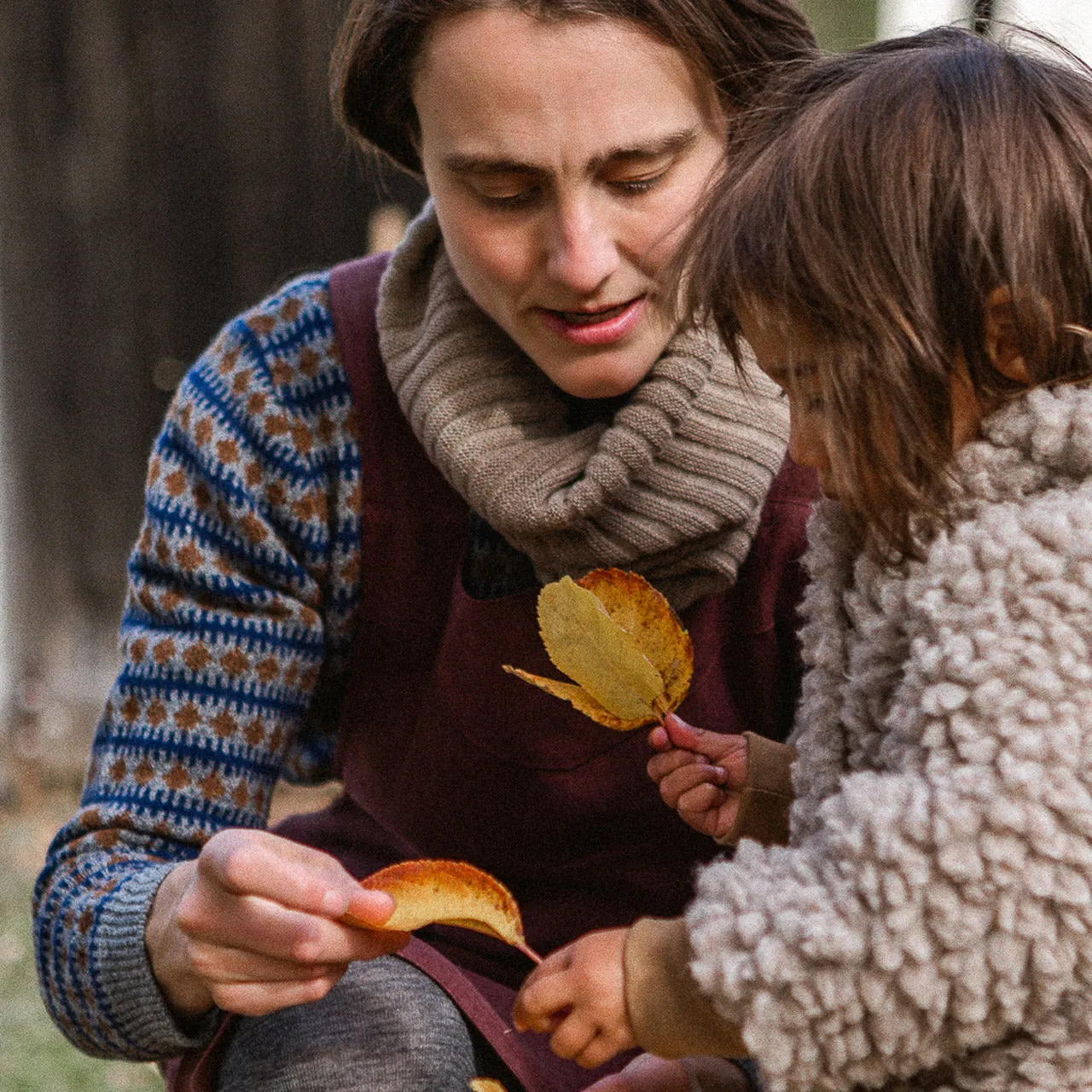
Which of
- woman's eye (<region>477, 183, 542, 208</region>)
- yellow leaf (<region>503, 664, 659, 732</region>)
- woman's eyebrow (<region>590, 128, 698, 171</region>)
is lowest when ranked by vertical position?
yellow leaf (<region>503, 664, 659, 732</region>)

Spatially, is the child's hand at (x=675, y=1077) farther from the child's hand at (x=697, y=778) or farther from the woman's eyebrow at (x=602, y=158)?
the woman's eyebrow at (x=602, y=158)

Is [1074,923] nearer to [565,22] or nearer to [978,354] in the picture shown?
[978,354]

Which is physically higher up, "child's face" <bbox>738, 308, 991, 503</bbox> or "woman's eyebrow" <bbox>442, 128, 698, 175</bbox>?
"woman's eyebrow" <bbox>442, 128, 698, 175</bbox>

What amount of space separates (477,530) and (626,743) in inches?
10.3

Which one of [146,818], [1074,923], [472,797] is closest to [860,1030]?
[1074,923]

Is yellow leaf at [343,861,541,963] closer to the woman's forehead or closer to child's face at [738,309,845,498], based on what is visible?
child's face at [738,309,845,498]

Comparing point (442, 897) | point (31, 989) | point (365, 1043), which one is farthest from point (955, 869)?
point (31, 989)

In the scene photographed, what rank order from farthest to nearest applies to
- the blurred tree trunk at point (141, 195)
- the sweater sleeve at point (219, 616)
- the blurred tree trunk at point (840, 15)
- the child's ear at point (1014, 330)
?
the blurred tree trunk at point (840, 15)
the blurred tree trunk at point (141, 195)
the sweater sleeve at point (219, 616)
the child's ear at point (1014, 330)

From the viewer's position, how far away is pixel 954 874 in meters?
1.05

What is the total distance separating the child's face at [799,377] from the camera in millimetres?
1201

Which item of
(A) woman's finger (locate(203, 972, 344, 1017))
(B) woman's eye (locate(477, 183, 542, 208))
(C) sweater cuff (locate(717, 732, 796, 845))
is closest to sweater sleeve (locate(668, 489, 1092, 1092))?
(C) sweater cuff (locate(717, 732, 796, 845))

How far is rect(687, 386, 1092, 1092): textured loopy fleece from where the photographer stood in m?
1.05

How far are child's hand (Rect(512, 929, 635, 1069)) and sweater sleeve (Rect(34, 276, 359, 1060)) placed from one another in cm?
48

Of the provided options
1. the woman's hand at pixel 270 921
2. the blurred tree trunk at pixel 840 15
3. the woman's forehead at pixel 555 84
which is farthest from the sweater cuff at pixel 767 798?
the blurred tree trunk at pixel 840 15
